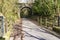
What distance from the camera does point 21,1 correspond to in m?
33.8

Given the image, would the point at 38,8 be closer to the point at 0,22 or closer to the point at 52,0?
the point at 52,0

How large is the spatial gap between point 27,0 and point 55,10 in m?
10.7

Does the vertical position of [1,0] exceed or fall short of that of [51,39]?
it exceeds it

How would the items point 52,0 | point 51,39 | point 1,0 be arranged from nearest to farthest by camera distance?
point 1,0, point 51,39, point 52,0

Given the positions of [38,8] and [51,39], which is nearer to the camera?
[51,39]

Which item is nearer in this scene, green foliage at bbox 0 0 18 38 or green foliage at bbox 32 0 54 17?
green foliage at bbox 0 0 18 38

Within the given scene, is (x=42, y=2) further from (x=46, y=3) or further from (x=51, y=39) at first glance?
(x=51, y=39)

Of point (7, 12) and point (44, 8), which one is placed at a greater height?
point (7, 12)

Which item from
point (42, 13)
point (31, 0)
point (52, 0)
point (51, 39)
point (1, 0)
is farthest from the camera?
point (31, 0)

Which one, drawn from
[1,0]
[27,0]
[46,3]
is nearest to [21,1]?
[27,0]

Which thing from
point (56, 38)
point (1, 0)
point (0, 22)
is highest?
point (1, 0)

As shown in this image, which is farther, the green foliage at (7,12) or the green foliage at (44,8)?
the green foliage at (44,8)

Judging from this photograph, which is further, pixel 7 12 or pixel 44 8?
pixel 44 8

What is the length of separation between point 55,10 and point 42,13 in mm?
2146
